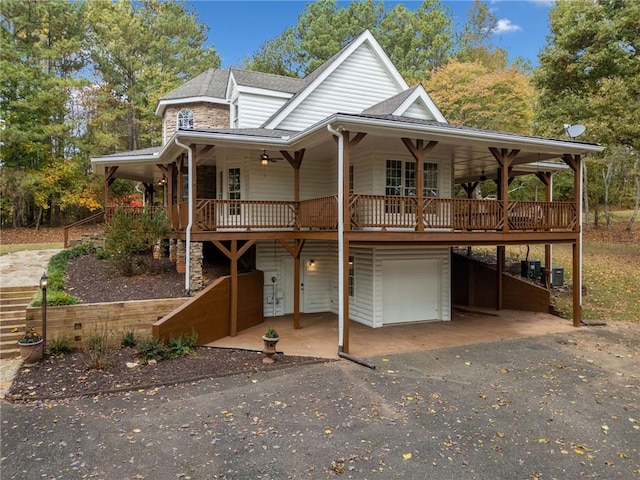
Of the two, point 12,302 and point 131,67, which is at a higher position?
point 131,67

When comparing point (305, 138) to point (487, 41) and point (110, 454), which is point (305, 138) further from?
point (487, 41)

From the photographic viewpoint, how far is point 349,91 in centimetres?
1501

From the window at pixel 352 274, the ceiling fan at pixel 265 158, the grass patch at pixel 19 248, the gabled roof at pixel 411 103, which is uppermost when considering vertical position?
the gabled roof at pixel 411 103

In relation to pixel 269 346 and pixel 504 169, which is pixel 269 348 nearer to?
pixel 269 346

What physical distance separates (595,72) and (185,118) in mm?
19254

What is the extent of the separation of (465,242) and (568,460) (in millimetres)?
6138

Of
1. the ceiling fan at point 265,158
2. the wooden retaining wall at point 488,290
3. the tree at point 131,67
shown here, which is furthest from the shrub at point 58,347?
the tree at point 131,67

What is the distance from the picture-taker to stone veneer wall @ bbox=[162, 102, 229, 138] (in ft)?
59.7

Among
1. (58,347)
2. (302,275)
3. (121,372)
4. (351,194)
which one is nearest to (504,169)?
(351,194)

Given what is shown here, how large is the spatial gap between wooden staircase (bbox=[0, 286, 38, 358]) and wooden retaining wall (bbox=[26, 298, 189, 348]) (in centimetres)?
63

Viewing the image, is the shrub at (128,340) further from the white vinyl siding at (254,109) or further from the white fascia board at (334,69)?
the white vinyl siding at (254,109)

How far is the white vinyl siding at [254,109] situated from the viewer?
50.3ft

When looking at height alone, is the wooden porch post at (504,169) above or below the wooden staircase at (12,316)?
above

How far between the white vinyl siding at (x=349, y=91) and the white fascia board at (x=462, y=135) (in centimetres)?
607
